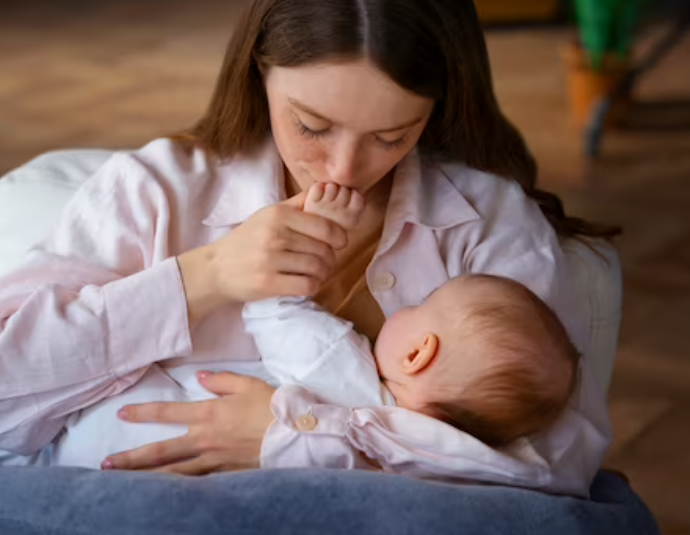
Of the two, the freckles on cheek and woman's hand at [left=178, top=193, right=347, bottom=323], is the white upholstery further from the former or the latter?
the freckles on cheek

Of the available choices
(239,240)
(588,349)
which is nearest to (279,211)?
(239,240)

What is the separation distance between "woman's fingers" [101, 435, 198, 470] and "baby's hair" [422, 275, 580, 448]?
31cm

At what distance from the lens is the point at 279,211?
1445 mm

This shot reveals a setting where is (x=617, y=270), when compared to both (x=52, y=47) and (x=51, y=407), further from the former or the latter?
(x=52, y=47)

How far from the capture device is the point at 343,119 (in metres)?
1.40

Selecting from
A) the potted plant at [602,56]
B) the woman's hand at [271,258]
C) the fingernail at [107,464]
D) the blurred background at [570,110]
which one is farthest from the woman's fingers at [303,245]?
the potted plant at [602,56]

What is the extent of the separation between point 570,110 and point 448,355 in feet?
11.0

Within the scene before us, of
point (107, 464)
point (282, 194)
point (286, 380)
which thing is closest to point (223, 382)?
point (286, 380)

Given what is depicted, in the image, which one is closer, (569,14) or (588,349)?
(588,349)

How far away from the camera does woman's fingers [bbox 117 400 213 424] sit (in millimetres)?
1467

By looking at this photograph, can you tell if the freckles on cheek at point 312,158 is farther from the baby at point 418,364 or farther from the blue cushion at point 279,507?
the blue cushion at point 279,507

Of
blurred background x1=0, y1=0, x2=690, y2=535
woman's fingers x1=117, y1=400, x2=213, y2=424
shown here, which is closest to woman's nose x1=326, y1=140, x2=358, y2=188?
woman's fingers x1=117, y1=400, x2=213, y2=424

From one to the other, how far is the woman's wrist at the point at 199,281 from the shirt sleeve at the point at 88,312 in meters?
0.01

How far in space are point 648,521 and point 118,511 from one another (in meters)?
0.64
